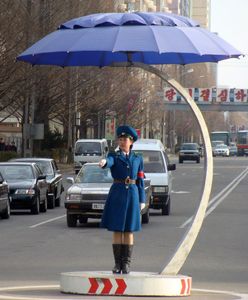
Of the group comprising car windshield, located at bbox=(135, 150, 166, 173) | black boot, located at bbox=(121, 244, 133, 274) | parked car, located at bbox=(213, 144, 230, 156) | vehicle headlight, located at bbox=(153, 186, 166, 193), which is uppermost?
car windshield, located at bbox=(135, 150, 166, 173)

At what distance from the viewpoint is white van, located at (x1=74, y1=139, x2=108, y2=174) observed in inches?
2667

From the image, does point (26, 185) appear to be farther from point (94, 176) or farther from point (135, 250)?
point (135, 250)

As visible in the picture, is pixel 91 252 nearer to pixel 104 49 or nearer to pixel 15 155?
pixel 104 49

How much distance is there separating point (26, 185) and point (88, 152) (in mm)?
37185

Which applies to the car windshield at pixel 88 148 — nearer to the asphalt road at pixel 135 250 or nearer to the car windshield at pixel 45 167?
the car windshield at pixel 45 167

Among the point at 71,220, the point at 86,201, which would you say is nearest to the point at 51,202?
the point at 71,220

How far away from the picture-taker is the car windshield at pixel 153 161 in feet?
102

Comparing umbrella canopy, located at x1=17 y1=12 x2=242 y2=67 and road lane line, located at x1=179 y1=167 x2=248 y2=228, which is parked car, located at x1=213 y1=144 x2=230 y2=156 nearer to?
Result: road lane line, located at x1=179 y1=167 x2=248 y2=228

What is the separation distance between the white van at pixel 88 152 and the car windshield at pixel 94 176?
40.2 m

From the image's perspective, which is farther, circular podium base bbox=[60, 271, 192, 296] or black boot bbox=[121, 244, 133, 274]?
black boot bbox=[121, 244, 133, 274]

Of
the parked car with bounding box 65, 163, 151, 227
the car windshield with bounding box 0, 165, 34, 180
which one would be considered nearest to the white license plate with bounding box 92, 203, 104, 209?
the parked car with bounding box 65, 163, 151, 227

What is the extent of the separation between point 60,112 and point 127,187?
207 feet

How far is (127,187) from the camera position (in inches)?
537

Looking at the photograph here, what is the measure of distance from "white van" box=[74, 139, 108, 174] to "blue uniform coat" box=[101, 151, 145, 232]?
53.7m
